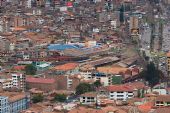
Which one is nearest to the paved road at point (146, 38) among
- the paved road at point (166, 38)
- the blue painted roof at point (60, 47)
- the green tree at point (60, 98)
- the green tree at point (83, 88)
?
the paved road at point (166, 38)

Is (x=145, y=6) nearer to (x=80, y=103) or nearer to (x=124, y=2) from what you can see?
(x=124, y=2)

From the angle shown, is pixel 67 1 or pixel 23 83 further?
pixel 67 1

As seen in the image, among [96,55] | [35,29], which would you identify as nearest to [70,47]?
[96,55]

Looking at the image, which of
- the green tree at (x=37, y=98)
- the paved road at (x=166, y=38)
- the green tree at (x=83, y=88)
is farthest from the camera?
the paved road at (x=166, y=38)

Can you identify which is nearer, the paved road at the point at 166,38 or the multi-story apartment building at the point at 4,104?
the multi-story apartment building at the point at 4,104

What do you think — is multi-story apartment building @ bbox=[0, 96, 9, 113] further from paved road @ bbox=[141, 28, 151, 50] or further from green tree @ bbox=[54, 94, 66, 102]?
paved road @ bbox=[141, 28, 151, 50]

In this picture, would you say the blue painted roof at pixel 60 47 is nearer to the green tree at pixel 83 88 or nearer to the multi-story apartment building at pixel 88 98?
the green tree at pixel 83 88
